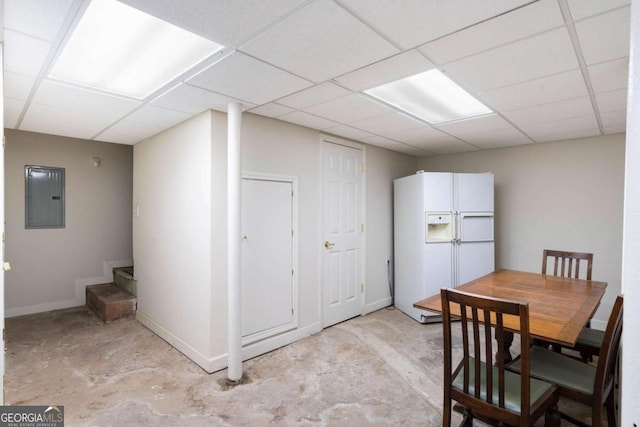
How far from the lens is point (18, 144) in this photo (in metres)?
4.31

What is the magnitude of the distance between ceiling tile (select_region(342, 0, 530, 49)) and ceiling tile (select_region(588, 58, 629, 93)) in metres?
1.08

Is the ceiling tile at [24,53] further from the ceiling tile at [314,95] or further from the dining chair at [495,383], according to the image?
the dining chair at [495,383]

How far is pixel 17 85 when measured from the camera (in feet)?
7.90

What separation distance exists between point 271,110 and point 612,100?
292 centimetres

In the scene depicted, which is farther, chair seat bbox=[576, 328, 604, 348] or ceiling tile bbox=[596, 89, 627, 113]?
ceiling tile bbox=[596, 89, 627, 113]

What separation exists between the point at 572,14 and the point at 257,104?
2.17m

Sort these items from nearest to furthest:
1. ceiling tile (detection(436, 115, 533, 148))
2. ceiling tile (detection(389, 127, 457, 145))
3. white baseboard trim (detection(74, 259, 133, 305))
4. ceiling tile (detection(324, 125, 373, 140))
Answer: ceiling tile (detection(436, 115, 533, 148)) → ceiling tile (detection(324, 125, 373, 140)) → ceiling tile (detection(389, 127, 457, 145)) → white baseboard trim (detection(74, 259, 133, 305))

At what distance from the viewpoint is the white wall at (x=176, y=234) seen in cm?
302

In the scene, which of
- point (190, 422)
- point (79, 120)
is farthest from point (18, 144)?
point (190, 422)

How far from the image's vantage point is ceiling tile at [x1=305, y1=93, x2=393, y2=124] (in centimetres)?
279

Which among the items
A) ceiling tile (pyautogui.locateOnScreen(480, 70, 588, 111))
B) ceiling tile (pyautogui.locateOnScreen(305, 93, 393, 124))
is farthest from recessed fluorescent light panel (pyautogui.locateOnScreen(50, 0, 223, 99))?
ceiling tile (pyautogui.locateOnScreen(480, 70, 588, 111))

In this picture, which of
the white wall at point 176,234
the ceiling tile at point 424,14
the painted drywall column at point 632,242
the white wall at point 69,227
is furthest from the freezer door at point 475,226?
the white wall at point 69,227

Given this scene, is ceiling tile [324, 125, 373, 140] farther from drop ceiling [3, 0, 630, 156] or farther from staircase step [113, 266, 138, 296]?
staircase step [113, 266, 138, 296]

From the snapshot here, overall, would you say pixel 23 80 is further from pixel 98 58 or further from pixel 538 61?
pixel 538 61
